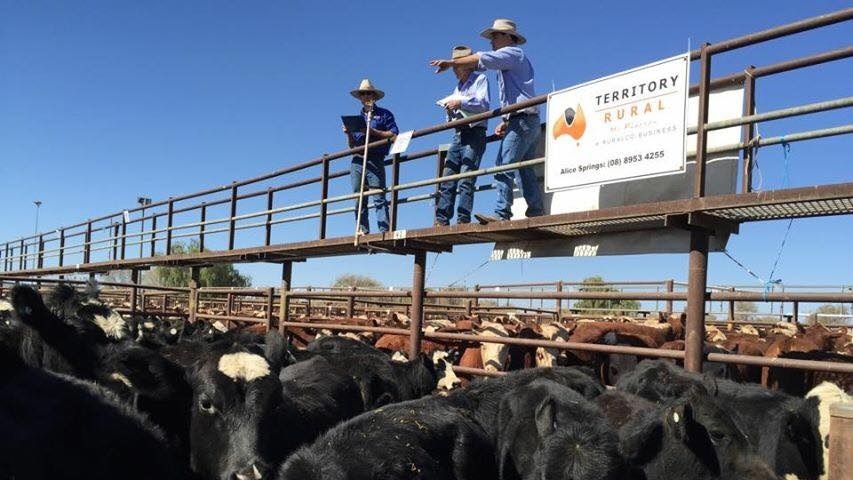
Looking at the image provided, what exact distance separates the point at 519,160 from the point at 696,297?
2113mm

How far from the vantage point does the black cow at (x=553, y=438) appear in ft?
12.3

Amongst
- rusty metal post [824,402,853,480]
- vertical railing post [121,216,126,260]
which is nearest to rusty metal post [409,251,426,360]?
rusty metal post [824,402,853,480]

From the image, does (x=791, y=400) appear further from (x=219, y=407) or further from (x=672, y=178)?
(x=219, y=407)

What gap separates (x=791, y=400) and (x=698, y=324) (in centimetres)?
92

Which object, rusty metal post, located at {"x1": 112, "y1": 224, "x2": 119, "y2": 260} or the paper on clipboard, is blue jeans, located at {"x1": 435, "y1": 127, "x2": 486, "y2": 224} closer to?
the paper on clipboard

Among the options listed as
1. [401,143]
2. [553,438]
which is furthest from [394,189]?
[553,438]

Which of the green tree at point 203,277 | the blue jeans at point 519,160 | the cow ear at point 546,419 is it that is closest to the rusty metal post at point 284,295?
the blue jeans at point 519,160

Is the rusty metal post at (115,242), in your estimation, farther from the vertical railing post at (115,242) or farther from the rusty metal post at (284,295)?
the rusty metal post at (284,295)

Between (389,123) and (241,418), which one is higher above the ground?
(389,123)

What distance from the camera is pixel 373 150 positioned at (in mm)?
9078

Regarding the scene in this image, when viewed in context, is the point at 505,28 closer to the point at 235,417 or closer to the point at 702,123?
the point at 702,123

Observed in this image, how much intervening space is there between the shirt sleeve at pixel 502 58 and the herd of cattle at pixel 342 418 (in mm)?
3049

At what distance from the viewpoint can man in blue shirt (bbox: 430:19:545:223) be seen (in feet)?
22.7

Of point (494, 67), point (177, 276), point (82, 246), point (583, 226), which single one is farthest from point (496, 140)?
point (177, 276)
